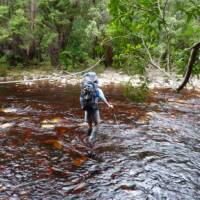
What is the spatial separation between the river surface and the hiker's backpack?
107cm

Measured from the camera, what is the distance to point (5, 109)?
42.3 feet

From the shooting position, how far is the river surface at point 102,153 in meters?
6.18

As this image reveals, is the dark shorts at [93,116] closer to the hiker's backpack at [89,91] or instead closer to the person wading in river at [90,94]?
the person wading in river at [90,94]

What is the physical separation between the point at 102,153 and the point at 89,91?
1481 mm

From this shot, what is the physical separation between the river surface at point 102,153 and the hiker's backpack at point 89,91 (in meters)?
1.07

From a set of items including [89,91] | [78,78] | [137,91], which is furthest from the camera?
[78,78]

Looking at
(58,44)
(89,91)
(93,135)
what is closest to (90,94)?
(89,91)

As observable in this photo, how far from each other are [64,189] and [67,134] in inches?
142

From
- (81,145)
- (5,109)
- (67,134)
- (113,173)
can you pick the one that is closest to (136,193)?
(113,173)

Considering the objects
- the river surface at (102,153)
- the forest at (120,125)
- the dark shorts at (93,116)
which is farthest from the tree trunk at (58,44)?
the dark shorts at (93,116)

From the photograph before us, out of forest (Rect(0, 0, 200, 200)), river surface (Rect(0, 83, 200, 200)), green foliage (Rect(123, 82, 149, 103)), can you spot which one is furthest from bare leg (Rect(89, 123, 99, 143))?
green foliage (Rect(123, 82, 149, 103))

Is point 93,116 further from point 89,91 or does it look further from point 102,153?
point 102,153

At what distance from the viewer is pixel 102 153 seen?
8172 millimetres

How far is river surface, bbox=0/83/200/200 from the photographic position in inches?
243
